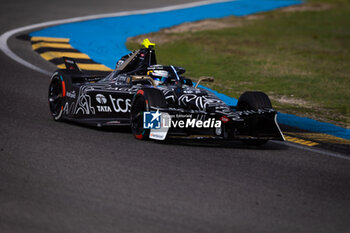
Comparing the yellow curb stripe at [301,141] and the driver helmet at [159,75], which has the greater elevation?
the driver helmet at [159,75]

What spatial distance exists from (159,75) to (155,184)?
253 centimetres

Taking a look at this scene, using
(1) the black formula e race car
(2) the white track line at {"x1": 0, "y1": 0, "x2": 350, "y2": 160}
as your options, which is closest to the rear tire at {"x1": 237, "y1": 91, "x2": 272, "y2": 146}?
(1) the black formula e race car

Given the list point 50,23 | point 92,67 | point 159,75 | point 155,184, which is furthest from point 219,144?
point 50,23

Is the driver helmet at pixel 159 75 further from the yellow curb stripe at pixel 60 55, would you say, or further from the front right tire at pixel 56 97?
the yellow curb stripe at pixel 60 55

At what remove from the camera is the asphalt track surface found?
498cm

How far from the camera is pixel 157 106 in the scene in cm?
725

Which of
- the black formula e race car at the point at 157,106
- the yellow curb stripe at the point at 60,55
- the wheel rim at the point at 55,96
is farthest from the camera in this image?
the yellow curb stripe at the point at 60,55

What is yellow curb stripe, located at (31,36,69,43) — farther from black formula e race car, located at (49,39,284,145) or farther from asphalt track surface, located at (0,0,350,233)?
Answer: asphalt track surface, located at (0,0,350,233)

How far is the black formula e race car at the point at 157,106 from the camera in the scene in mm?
7223

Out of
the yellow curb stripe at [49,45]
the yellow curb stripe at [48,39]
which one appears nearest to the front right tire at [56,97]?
the yellow curb stripe at [49,45]

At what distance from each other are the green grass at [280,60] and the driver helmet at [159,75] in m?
3.08

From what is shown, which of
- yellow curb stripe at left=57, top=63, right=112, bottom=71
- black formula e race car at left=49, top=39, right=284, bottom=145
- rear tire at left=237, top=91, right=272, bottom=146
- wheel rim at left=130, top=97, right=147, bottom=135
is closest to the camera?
black formula e race car at left=49, top=39, right=284, bottom=145

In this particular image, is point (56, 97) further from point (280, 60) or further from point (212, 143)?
point (280, 60)

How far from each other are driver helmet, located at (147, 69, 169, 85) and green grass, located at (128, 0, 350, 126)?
121 inches
